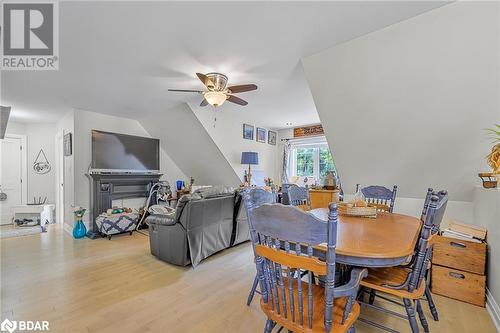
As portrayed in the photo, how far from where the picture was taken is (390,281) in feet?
4.82

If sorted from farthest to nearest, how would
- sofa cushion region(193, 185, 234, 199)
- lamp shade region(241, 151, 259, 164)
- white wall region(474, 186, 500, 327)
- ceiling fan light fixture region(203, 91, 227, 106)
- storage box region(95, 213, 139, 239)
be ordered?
lamp shade region(241, 151, 259, 164)
storage box region(95, 213, 139, 239)
sofa cushion region(193, 185, 234, 199)
ceiling fan light fixture region(203, 91, 227, 106)
white wall region(474, 186, 500, 327)

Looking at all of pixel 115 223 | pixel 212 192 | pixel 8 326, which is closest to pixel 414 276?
pixel 212 192

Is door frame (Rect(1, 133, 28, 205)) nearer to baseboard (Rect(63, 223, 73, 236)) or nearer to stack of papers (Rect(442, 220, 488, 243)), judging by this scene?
baseboard (Rect(63, 223, 73, 236))

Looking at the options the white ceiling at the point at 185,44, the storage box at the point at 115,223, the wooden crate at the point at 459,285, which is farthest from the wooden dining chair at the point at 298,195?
the storage box at the point at 115,223

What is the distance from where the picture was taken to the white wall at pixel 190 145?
4770mm

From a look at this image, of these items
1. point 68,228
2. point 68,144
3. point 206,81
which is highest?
point 206,81

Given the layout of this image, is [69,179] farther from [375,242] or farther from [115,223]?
[375,242]

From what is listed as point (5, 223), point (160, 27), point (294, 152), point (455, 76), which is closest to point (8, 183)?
point (5, 223)

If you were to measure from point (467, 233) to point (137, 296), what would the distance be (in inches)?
131

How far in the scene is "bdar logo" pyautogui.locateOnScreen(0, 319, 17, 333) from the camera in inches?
68.8

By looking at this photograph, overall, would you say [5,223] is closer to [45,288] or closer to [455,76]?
[45,288]

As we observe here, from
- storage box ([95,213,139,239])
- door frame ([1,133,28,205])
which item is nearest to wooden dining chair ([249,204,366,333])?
storage box ([95,213,139,239])

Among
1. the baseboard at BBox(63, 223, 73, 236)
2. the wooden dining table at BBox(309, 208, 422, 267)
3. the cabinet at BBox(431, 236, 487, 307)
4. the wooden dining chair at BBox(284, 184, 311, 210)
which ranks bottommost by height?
the baseboard at BBox(63, 223, 73, 236)

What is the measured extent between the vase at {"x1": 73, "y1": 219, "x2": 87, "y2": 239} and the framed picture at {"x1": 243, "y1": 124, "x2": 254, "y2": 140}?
3.79 m
